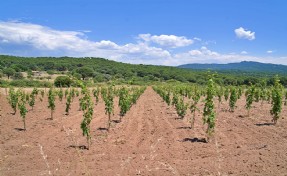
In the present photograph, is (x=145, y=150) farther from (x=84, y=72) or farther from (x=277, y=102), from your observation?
(x=84, y=72)

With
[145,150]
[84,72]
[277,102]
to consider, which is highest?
[277,102]

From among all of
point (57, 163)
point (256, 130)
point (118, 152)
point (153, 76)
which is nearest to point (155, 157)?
point (118, 152)

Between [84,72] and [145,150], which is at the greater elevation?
[84,72]

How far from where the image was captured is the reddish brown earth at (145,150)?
11.0 metres

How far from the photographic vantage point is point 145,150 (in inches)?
543

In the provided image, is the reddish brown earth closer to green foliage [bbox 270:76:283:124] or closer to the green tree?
green foliage [bbox 270:76:283:124]

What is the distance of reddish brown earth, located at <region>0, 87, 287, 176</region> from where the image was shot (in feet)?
36.1

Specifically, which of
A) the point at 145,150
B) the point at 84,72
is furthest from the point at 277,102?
the point at 84,72

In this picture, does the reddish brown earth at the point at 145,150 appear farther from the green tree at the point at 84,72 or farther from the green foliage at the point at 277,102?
the green tree at the point at 84,72

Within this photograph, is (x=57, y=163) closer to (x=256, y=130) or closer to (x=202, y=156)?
(x=202, y=156)

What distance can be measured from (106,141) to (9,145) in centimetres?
433

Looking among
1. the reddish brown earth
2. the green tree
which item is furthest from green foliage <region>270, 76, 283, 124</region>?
the green tree

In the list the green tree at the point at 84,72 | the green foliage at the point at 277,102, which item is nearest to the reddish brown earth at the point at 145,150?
the green foliage at the point at 277,102

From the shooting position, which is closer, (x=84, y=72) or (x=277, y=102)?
(x=277, y=102)
